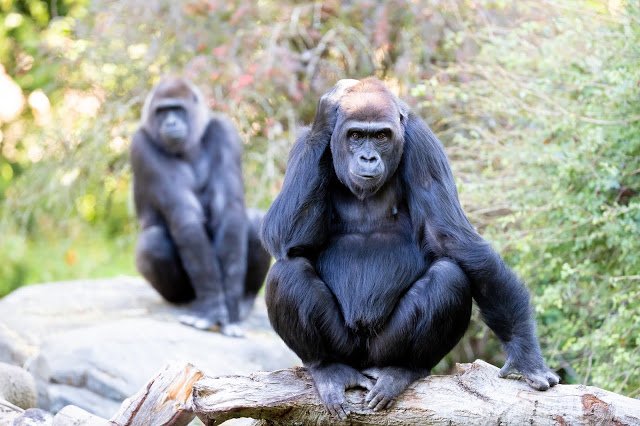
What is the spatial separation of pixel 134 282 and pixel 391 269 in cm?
525

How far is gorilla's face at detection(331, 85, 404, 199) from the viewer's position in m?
4.06

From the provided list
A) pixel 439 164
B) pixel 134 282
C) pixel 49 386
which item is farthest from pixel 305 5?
pixel 439 164

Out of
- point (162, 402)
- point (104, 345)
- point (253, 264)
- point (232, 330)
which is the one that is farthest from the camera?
point (253, 264)

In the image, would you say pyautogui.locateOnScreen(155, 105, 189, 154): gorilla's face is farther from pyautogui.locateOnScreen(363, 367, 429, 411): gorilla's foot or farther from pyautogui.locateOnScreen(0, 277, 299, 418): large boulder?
pyautogui.locateOnScreen(363, 367, 429, 411): gorilla's foot

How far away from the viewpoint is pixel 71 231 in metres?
11.1

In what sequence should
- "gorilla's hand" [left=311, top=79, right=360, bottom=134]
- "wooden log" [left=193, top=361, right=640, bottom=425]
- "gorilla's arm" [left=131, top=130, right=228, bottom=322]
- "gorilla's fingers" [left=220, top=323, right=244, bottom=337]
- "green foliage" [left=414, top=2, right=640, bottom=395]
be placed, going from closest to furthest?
"wooden log" [left=193, top=361, right=640, bottom=425] < "gorilla's hand" [left=311, top=79, right=360, bottom=134] < "green foliage" [left=414, top=2, right=640, bottom=395] < "gorilla's fingers" [left=220, top=323, right=244, bottom=337] < "gorilla's arm" [left=131, top=130, right=228, bottom=322]

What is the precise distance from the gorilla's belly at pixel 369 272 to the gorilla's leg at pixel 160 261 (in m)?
3.79

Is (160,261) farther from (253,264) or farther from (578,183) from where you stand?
(578,183)

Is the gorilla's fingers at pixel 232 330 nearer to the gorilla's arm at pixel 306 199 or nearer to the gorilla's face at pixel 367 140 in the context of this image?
the gorilla's arm at pixel 306 199

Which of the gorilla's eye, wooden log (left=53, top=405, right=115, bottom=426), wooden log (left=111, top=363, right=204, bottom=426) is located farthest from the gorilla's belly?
wooden log (left=53, top=405, right=115, bottom=426)

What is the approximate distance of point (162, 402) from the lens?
4.21m

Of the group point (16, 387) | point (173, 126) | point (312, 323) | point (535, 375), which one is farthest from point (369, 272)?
point (173, 126)

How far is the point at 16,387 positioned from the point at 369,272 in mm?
2256

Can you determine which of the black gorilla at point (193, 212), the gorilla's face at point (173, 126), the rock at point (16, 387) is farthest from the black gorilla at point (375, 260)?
the gorilla's face at point (173, 126)
